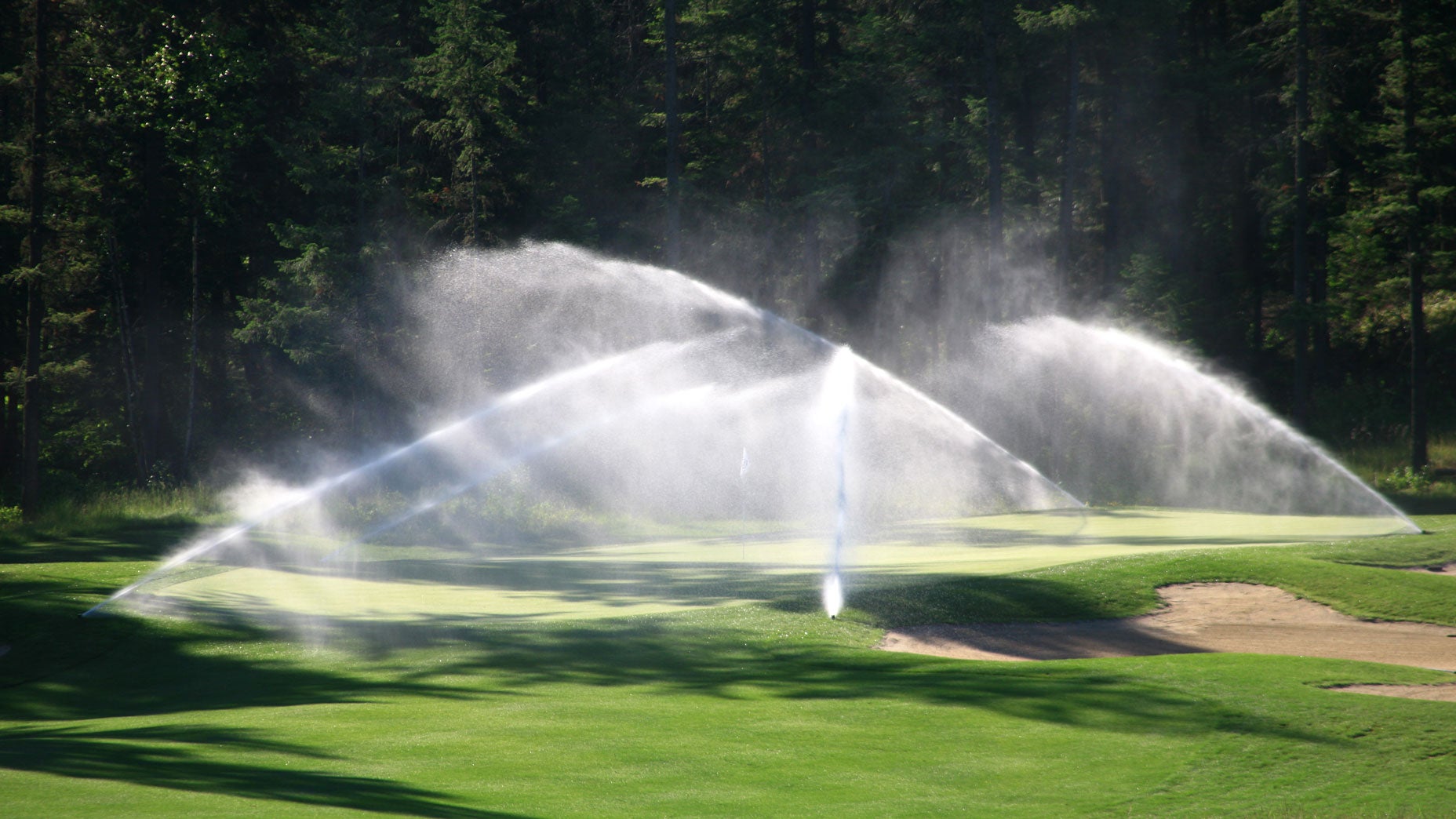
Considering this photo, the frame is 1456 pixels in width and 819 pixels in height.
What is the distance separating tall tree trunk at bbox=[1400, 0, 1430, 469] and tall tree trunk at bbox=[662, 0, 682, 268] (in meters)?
23.2

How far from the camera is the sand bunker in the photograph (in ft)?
48.3

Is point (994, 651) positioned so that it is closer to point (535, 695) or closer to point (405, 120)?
point (535, 695)

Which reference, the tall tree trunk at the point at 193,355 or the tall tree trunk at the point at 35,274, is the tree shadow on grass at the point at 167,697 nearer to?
the tall tree trunk at the point at 35,274

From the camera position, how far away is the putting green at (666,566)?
1797 centimetres

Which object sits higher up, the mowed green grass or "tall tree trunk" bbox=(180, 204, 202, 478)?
"tall tree trunk" bbox=(180, 204, 202, 478)

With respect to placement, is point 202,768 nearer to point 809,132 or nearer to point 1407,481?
point 1407,481

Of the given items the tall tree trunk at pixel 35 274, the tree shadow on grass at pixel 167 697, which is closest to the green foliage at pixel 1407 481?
the tree shadow on grass at pixel 167 697

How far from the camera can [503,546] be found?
97.4 ft

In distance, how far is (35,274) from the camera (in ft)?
102

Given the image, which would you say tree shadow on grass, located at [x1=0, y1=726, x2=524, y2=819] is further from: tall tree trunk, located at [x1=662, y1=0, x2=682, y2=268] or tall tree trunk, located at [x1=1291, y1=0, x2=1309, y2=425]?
tall tree trunk, located at [x1=1291, y1=0, x2=1309, y2=425]

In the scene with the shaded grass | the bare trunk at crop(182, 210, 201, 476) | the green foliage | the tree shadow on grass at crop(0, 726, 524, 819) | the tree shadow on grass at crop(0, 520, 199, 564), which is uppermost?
the bare trunk at crop(182, 210, 201, 476)

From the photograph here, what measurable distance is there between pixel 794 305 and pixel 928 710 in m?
39.4

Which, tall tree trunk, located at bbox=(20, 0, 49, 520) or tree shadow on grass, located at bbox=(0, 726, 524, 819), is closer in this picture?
tree shadow on grass, located at bbox=(0, 726, 524, 819)

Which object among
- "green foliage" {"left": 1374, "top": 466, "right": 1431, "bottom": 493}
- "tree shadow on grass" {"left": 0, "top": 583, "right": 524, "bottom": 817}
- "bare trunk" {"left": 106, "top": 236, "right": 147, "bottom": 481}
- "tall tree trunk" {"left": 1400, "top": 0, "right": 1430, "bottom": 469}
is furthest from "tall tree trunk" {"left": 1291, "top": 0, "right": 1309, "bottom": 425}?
"bare trunk" {"left": 106, "top": 236, "right": 147, "bottom": 481}
